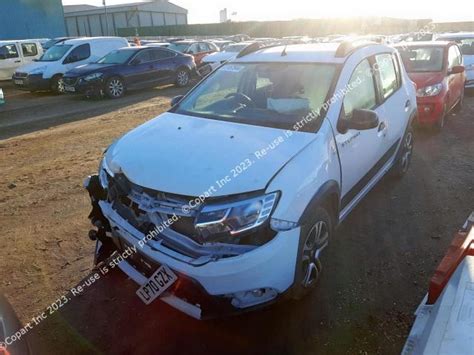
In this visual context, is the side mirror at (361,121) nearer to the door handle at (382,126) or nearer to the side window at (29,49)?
the door handle at (382,126)

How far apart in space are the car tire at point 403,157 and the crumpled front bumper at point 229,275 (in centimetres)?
277

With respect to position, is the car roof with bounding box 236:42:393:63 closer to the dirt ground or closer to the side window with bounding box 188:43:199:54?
the dirt ground

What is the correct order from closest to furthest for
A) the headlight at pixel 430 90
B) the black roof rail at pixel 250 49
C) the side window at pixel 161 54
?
1. the black roof rail at pixel 250 49
2. the headlight at pixel 430 90
3. the side window at pixel 161 54

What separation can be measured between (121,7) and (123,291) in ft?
186

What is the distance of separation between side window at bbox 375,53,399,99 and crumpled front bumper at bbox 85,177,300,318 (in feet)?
7.77

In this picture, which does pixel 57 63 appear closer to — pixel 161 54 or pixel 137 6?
pixel 161 54

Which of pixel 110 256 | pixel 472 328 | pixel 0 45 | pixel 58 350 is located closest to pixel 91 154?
pixel 110 256

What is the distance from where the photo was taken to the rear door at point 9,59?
49.6 ft

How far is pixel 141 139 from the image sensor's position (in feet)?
9.86

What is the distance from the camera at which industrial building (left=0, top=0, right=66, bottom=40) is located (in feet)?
87.6

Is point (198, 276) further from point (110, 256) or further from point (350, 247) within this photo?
point (350, 247)

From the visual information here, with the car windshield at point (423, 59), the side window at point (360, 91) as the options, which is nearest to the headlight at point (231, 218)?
the side window at point (360, 91)

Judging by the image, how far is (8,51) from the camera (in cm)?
1517

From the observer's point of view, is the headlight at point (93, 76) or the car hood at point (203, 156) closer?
the car hood at point (203, 156)
